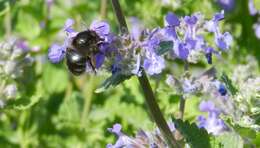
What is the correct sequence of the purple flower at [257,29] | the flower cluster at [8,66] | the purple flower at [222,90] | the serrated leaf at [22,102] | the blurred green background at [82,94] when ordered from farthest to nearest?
the purple flower at [257,29], the blurred green background at [82,94], the flower cluster at [8,66], the serrated leaf at [22,102], the purple flower at [222,90]

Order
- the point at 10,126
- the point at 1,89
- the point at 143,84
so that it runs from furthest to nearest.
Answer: the point at 10,126
the point at 1,89
the point at 143,84

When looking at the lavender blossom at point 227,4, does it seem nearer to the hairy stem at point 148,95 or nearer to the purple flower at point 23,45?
the purple flower at point 23,45

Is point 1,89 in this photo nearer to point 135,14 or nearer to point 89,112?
point 89,112

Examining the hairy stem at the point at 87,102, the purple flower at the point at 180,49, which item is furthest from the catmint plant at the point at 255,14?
the purple flower at the point at 180,49

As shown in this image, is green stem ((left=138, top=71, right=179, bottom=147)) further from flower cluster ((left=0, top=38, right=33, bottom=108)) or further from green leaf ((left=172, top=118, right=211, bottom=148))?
flower cluster ((left=0, top=38, right=33, bottom=108))

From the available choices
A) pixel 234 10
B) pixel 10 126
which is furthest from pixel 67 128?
pixel 234 10
